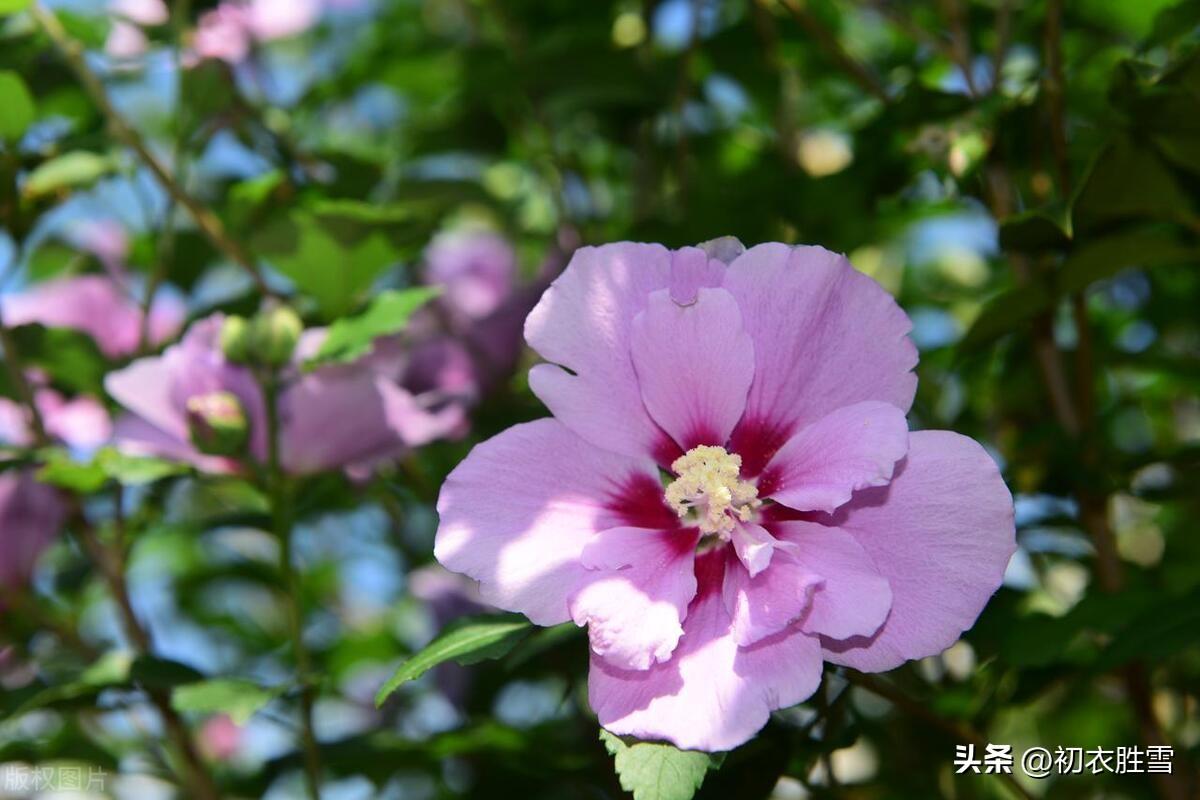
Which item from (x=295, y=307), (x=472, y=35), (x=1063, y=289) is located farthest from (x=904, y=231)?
(x=295, y=307)

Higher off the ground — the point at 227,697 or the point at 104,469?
the point at 104,469

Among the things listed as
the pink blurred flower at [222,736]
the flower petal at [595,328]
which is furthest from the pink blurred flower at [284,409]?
the pink blurred flower at [222,736]

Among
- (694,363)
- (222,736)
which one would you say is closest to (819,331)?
(694,363)

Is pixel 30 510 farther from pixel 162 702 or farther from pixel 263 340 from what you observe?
pixel 263 340

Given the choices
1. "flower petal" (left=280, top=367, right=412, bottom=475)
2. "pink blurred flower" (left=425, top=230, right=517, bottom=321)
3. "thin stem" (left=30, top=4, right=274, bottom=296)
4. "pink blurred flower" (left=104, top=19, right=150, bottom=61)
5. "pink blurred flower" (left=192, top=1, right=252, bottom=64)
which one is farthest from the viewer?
"pink blurred flower" (left=425, top=230, right=517, bottom=321)

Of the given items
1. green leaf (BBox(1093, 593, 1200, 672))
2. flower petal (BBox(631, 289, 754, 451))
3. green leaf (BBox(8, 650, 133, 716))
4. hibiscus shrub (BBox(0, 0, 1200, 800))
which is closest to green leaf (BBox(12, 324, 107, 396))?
hibiscus shrub (BBox(0, 0, 1200, 800))

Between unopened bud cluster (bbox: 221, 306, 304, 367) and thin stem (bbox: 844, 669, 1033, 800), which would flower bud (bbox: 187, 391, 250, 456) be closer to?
unopened bud cluster (bbox: 221, 306, 304, 367)
